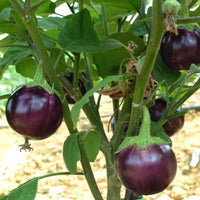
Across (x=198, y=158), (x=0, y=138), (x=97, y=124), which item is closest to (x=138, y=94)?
(x=97, y=124)

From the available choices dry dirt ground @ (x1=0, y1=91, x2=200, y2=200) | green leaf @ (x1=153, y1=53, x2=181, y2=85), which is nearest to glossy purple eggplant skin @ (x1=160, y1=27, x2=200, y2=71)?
green leaf @ (x1=153, y1=53, x2=181, y2=85)

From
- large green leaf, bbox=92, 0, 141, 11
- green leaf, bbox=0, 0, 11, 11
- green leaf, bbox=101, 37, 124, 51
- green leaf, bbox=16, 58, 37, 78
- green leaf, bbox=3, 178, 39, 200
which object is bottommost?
green leaf, bbox=3, 178, 39, 200

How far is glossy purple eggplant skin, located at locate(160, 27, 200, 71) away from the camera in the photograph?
1.50 feet

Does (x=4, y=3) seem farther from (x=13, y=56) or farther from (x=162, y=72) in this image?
(x=162, y=72)

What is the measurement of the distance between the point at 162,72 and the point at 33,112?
0.76ft

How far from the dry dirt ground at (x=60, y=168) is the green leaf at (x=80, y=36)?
49.5 inches

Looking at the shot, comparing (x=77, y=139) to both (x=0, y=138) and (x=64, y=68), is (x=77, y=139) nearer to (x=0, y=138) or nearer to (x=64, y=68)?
(x=64, y=68)

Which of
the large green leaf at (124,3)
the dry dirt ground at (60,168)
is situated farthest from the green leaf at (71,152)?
the dry dirt ground at (60,168)

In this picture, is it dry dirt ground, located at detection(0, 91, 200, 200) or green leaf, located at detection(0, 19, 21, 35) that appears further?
dry dirt ground, located at detection(0, 91, 200, 200)

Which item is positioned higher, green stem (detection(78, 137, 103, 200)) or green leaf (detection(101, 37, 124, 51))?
green leaf (detection(101, 37, 124, 51))

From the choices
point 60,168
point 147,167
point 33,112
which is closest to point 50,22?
point 33,112

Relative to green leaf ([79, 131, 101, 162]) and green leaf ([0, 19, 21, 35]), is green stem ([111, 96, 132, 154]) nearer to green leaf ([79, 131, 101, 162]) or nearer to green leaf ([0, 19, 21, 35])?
green leaf ([79, 131, 101, 162])

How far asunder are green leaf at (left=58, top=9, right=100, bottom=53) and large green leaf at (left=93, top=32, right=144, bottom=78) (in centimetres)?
5

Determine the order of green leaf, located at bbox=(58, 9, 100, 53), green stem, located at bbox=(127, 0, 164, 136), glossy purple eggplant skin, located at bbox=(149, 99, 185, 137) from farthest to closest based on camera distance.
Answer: glossy purple eggplant skin, located at bbox=(149, 99, 185, 137) → green leaf, located at bbox=(58, 9, 100, 53) → green stem, located at bbox=(127, 0, 164, 136)
